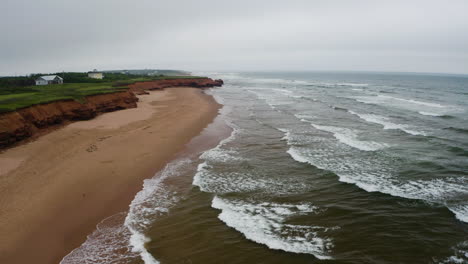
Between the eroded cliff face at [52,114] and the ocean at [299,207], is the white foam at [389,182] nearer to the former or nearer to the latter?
the ocean at [299,207]

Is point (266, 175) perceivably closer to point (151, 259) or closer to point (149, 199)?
point (149, 199)

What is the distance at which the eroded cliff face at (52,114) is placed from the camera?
59.0 ft

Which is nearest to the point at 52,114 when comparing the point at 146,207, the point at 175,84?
the point at 146,207

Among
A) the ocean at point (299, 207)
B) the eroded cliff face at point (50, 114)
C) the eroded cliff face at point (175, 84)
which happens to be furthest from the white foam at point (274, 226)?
the eroded cliff face at point (175, 84)

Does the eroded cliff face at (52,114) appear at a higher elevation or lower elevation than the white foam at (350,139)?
higher

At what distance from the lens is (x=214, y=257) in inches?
316

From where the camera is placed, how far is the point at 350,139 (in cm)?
2170

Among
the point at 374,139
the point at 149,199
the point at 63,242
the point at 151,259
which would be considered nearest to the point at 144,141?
the point at 149,199

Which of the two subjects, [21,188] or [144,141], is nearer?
[21,188]

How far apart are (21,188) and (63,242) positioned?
4942 millimetres

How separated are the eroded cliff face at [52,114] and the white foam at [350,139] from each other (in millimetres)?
21317

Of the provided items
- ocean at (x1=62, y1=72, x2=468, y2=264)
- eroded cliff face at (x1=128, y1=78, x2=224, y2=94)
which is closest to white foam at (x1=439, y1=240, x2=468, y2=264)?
ocean at (x1=62, y1=72, x2=468, y2=264)

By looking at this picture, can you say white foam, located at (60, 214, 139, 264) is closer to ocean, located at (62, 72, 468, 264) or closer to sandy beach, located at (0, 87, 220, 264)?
ocean, located at (62, 72, 468, 264)

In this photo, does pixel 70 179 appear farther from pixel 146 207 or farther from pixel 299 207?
pixel 299 207
